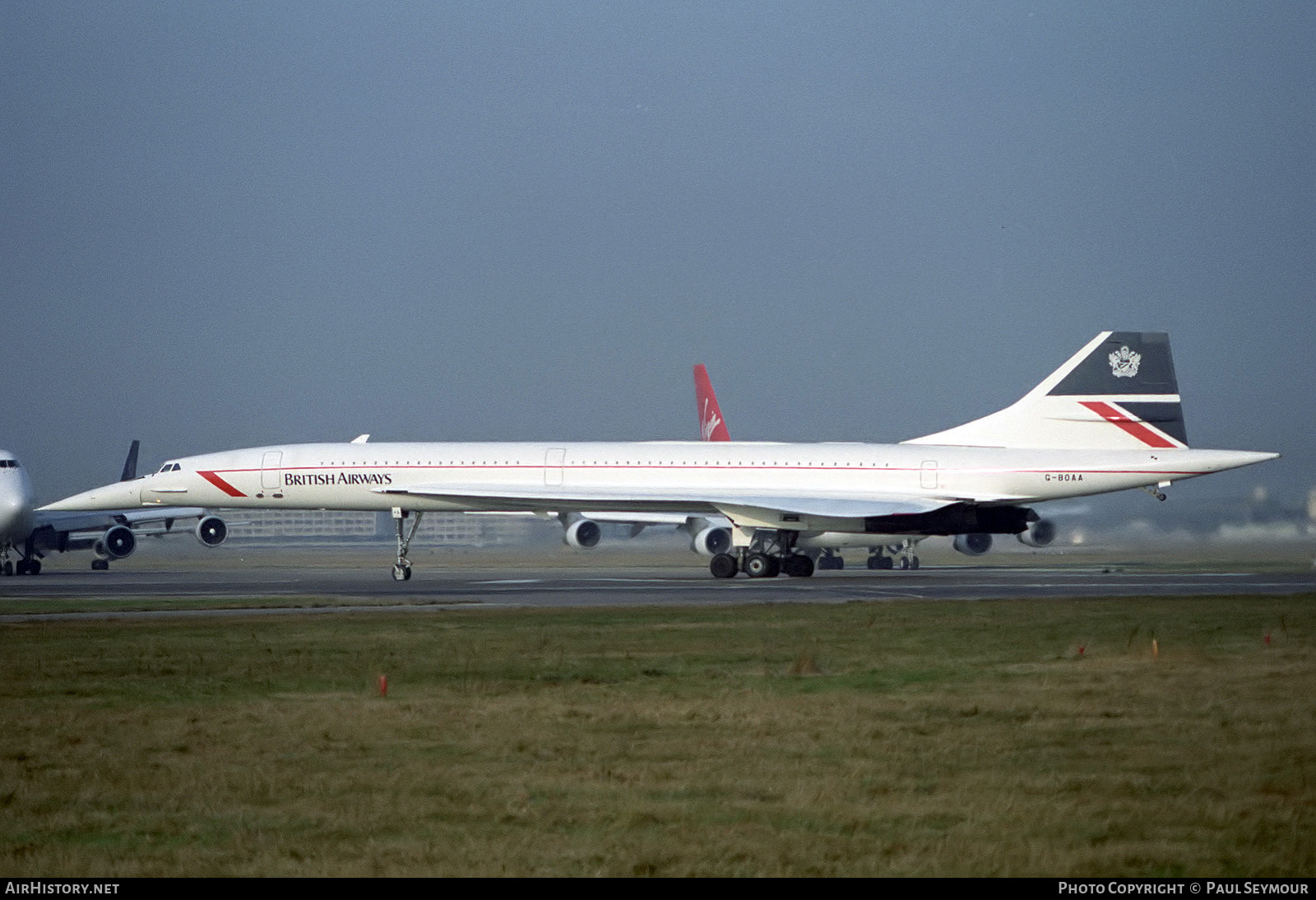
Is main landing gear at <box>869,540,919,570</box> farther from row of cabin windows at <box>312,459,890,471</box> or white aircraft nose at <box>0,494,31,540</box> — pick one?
white aircraft nose at <box>0,494,31,540</box>

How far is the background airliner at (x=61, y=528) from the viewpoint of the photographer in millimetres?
41844

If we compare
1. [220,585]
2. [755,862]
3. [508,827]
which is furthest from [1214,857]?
[220,585]

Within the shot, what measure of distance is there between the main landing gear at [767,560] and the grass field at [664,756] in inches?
692

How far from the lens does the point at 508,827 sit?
7.83 meters

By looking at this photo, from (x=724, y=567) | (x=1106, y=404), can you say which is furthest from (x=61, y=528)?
(x=1106, y=404)

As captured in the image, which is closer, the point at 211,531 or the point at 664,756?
the point at 664,756

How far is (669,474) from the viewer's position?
37031 mm

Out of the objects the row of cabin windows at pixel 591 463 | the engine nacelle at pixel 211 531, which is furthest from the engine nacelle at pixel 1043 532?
the engine nacelle at pixel 211 531

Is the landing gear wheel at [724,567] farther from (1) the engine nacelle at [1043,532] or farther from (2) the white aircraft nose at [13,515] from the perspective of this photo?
Answer: (2) the white aircraft nose at [13,515]

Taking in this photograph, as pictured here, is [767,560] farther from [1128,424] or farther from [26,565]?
[26,565]

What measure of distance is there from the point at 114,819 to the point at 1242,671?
1096 centimetres

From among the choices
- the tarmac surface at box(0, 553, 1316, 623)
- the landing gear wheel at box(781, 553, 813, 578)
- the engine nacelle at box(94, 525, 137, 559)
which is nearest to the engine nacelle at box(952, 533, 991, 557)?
the tarmac surface at box(0, 553, 1316, 623)

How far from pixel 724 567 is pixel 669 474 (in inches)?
107
